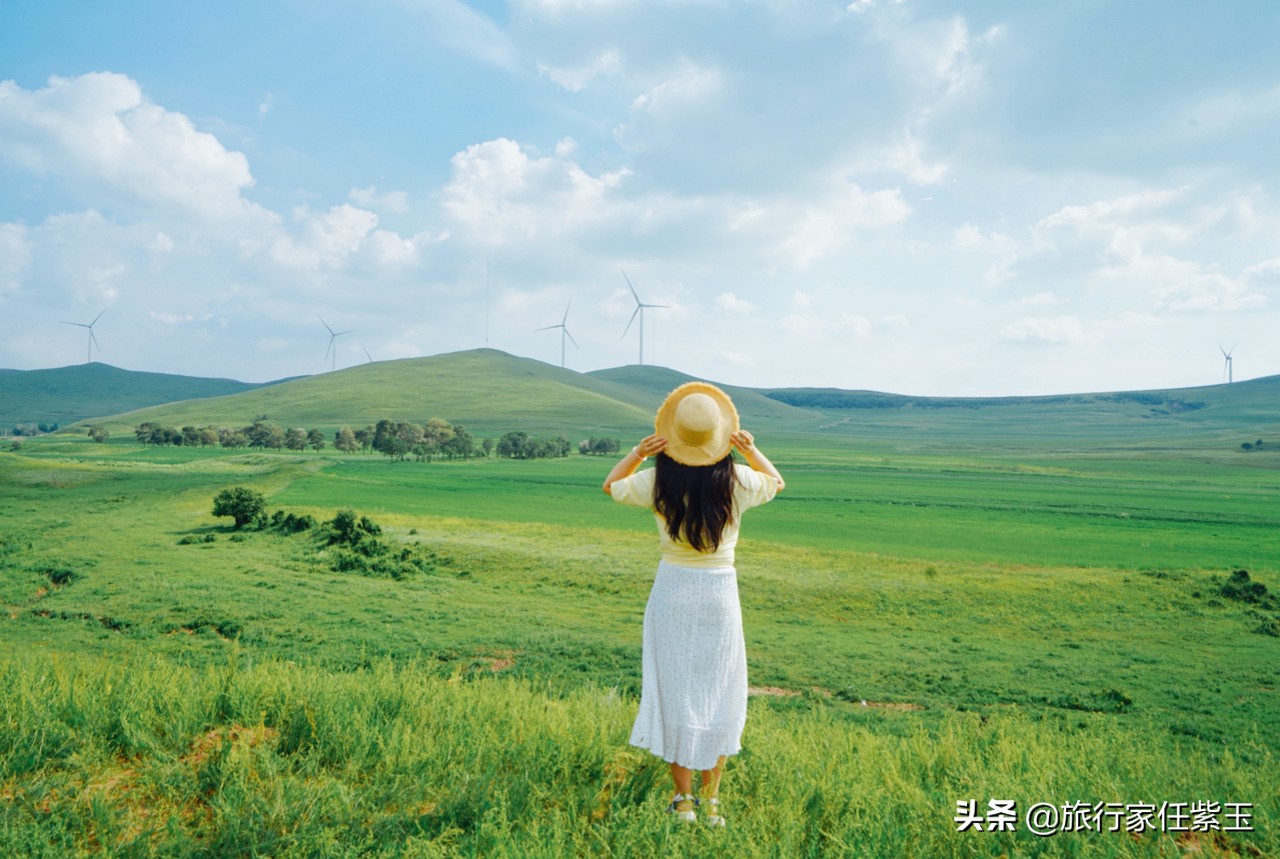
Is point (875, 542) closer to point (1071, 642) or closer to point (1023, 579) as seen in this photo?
point (1023, 579)

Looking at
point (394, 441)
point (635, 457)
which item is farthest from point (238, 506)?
point (394, 441)

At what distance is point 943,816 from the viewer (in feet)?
15.9

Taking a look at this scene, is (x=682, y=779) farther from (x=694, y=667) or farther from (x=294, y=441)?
(x=294, y=441)

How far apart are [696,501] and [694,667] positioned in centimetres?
111

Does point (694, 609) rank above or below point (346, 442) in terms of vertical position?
below

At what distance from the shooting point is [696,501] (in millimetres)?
4934

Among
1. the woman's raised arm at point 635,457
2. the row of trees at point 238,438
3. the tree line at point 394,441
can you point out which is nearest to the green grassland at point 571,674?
the woman's raised arm at point 635,457

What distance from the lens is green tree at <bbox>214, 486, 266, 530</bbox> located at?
117ft

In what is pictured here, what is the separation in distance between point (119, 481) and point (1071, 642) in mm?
57037

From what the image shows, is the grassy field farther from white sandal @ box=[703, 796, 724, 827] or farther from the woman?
the woman

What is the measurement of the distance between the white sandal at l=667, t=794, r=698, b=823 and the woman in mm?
14

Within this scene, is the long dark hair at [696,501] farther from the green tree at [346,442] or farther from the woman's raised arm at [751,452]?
the green tree at [346,442]

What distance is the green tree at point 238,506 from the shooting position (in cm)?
3569

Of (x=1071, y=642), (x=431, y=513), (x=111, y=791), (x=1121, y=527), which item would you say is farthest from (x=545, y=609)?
(x=1121, y=527)
